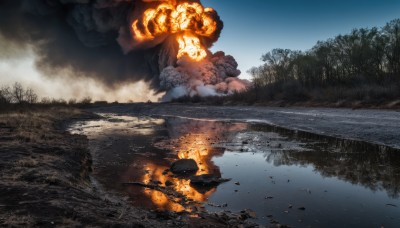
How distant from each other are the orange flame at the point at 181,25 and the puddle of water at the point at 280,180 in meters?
89.3

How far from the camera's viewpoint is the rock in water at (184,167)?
1064 cm

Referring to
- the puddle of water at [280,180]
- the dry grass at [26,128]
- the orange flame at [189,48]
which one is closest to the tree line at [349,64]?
the puddle of water at [280,180]

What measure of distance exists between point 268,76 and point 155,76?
42.2 m

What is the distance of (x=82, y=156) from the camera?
479 inches

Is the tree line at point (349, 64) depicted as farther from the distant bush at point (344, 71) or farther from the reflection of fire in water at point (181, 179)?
the reflection of fire in water at point (181, 179)

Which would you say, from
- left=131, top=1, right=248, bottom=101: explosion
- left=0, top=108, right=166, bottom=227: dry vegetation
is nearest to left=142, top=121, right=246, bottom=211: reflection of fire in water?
left=0, top=108, right=166, bottom=227: dry vegetation

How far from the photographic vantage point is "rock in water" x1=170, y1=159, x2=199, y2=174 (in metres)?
10.6

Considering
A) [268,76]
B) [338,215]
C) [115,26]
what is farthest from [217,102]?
[338,215]

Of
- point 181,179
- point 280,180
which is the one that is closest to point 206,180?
point 181,179

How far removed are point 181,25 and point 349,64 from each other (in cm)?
6406

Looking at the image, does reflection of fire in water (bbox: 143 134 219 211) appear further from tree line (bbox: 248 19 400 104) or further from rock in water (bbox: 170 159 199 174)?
tree line (bbox: 248 19 400 104)

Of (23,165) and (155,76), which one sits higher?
(155,76)

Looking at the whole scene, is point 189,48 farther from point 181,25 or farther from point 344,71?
point 344,71

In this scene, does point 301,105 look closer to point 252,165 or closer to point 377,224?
point 252,165
